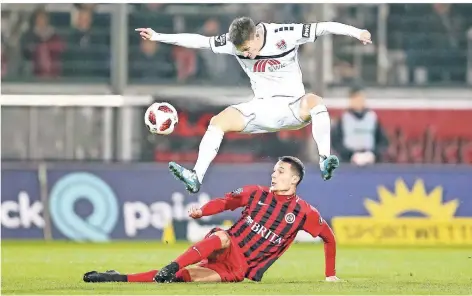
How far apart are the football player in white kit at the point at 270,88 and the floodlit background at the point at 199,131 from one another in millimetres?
3478

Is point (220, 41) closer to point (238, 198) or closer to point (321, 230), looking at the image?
point (238, 198)

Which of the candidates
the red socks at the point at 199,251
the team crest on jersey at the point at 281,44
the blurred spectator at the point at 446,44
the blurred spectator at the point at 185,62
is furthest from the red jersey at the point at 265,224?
the blurred spectator at the point at 446,44

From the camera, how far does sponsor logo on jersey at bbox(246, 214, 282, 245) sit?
1051 cm

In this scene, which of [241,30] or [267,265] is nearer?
[241,30]

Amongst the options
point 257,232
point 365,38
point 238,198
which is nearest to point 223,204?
point 238,198

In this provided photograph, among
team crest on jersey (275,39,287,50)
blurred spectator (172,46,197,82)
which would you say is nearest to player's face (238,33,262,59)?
team crest on jersey (275,39,287,50)

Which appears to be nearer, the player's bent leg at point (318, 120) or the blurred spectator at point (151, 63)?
the player's bent leg at point (318, 120)

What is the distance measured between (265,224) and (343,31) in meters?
1.58

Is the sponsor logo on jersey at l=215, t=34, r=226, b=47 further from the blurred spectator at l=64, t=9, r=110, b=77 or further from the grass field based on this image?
the blurred spectator at l=64, t=9, r=110, b=77

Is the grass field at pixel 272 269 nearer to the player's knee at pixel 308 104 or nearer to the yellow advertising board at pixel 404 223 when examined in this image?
the yellow advertising board at pixel 404 223

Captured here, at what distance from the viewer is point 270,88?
435 inches

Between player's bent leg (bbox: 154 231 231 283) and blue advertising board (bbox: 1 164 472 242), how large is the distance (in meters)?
6.07

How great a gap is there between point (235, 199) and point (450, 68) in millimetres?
9067

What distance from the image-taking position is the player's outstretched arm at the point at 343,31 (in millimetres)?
10227
